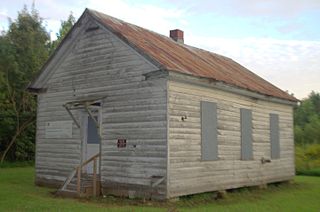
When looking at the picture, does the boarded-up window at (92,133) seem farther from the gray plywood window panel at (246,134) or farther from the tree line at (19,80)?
the tree line at (19,80)

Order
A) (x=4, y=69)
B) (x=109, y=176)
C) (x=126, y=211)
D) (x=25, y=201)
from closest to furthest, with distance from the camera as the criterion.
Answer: (x=126, y=211), (x=25, y=201), (x=109, y=176), (x=4, y=69)

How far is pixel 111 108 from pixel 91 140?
178 cm

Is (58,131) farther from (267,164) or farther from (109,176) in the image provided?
(267,164)

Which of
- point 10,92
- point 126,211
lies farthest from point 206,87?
point 10,92

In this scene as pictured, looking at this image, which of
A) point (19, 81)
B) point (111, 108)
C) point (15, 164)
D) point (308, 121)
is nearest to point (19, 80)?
point (19, 81)

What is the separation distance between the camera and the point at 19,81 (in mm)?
29891

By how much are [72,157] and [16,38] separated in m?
17.5

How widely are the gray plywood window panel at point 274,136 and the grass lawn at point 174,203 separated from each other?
7.25 ft

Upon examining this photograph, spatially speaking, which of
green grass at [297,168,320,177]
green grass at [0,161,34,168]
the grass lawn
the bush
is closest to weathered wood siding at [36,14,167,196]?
the grass lawn

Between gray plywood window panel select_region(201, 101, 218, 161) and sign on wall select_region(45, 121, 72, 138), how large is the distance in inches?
199

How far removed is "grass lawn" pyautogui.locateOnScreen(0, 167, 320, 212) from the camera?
11945mm

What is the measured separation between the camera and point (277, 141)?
19500 mm

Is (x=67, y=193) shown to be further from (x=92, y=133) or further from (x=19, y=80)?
(x=19, y=80)

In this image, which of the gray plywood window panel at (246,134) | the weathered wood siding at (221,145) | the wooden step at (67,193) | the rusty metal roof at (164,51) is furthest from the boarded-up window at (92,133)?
the gray plywood window panel at (246,134)
